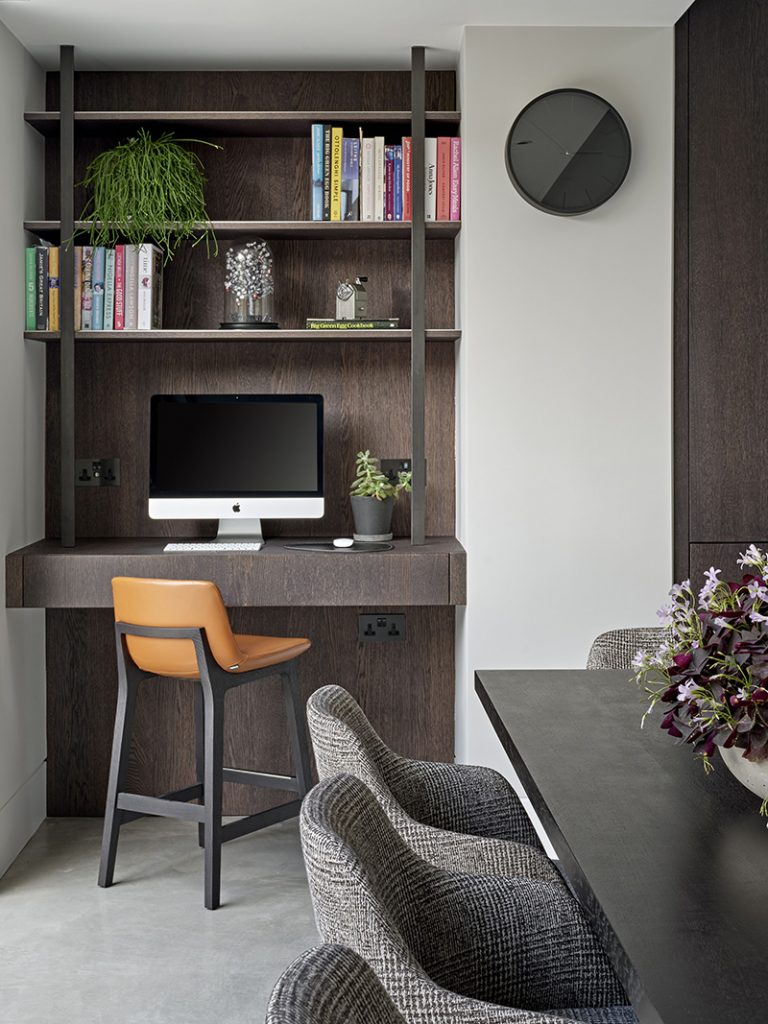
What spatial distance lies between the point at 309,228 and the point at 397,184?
1.02 feet

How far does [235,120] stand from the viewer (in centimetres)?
362

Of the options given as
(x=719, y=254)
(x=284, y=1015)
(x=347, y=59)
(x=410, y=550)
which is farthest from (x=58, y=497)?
(x=284, y=1015)

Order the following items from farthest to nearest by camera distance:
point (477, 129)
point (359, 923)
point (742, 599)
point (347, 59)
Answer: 1. point (347, 59)
2. point (477, 129)
3. point (742, 599)
4. point (359, 923)

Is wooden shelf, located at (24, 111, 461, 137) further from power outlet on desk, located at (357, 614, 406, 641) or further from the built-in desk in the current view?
power outlet on desk, located at (357, 614, 406, 641)

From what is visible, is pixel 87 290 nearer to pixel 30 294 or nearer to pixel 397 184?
pixel 30 294

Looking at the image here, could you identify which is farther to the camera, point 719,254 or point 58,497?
point 58,497

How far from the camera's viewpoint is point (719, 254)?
354 centimetres

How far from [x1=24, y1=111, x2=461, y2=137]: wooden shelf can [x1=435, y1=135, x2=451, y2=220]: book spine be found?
95mm

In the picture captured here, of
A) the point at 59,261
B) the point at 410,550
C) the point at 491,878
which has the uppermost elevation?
the point at 59,261

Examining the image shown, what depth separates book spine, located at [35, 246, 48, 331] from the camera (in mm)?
3639

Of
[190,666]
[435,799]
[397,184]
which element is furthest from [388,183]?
[435,799]

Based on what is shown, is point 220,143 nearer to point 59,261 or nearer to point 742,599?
point 59,261

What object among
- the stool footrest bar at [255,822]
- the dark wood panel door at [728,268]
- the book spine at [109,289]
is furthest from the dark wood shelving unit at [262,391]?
the dark wood panel door at [728,268]

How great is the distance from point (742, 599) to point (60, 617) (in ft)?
9.30
